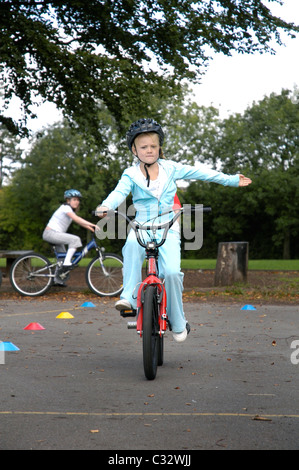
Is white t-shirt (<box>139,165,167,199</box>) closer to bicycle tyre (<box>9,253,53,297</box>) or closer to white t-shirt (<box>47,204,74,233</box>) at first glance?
white t-shirt (<box>47,204,74,233</box>)

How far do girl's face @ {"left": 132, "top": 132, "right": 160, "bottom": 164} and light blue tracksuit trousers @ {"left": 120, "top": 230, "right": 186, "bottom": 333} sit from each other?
0.63 meters

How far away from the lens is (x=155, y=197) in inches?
220

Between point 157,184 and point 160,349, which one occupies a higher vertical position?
point 157,184

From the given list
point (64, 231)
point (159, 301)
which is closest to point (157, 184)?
point (159, 301)

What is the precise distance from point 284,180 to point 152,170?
40.3 m

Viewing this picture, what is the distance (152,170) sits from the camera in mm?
5672

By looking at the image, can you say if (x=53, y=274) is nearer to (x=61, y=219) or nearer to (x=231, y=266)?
(x=61, y=219)

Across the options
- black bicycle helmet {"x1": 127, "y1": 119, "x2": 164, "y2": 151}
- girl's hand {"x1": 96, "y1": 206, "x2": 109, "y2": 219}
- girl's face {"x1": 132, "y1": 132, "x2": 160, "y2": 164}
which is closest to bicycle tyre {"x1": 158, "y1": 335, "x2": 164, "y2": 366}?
girl's hand {"x1": 96, "y1": 206, "x2": 109, "y2": 219}

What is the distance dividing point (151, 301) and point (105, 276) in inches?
277

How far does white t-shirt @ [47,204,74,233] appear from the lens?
12.1 m

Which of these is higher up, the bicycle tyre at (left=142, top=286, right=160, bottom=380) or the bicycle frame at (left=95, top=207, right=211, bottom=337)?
the bicycle frame at (left=95, top=207, right=211, bottom=337)
